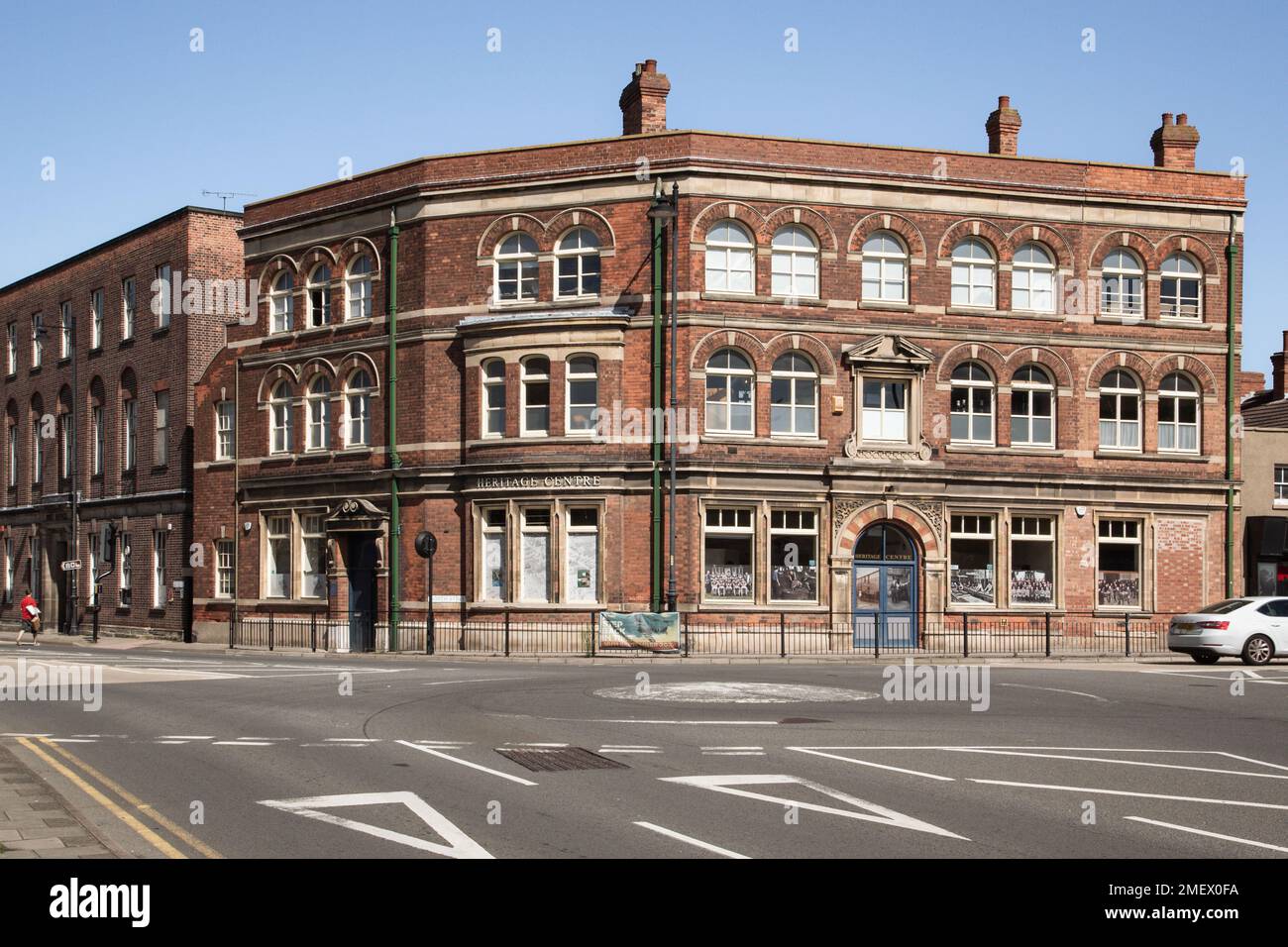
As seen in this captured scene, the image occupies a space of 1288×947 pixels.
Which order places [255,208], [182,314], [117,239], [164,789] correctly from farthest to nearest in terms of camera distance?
[117,239], [182,314], [255,208], [164,789]

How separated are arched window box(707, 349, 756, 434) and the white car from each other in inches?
476

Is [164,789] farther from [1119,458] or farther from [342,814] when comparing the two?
[1119,458]

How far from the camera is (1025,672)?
27938 mm

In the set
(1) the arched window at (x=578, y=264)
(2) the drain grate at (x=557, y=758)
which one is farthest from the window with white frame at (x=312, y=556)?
(2) the drain grate at (x=557, y=758)

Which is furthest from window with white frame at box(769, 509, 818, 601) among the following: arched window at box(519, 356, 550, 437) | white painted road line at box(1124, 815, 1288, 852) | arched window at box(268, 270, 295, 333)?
white painted road line at box(1124, 815, 1288, 852)

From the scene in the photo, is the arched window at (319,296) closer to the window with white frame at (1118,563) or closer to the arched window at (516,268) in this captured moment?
the arched window at (516,268)

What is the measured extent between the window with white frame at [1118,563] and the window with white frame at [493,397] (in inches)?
660

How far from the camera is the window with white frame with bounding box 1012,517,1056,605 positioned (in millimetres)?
37812

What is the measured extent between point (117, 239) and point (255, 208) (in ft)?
37.4

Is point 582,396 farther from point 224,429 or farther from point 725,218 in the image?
point 224,429

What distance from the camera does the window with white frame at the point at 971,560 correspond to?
37.3 meters

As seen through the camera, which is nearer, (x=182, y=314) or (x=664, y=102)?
(x=664, y=102)
